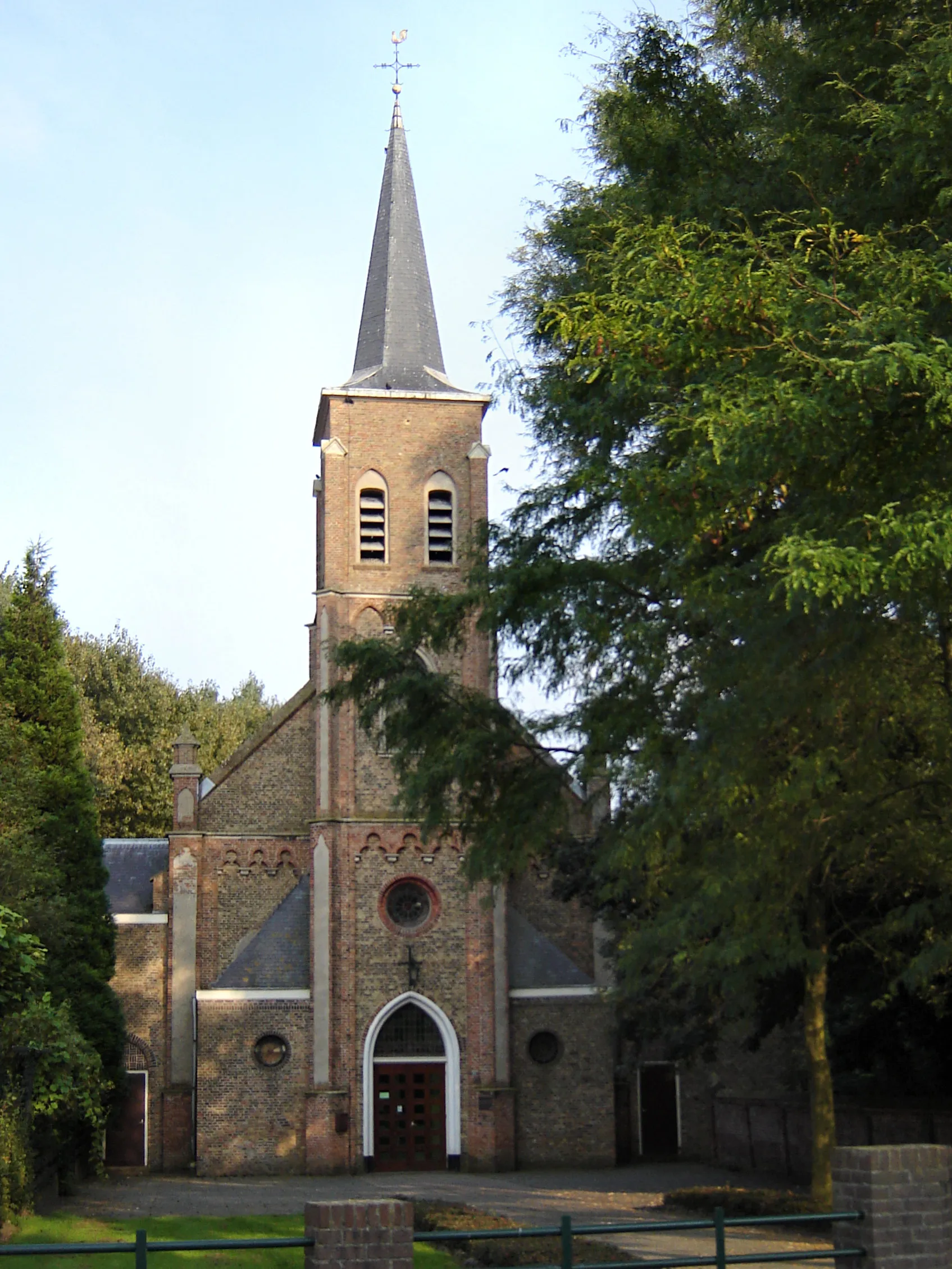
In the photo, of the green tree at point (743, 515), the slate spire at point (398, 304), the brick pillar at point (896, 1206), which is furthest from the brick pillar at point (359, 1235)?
the slate spire at point (398, 304)

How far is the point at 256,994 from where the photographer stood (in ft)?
90.8

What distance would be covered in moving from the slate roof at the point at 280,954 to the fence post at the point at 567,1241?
21.6 m

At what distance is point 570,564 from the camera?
12.6 m

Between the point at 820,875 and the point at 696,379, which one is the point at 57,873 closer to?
the point at 820,875

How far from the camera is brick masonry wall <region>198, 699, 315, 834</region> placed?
29.3 metres

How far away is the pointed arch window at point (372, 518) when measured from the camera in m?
30.1

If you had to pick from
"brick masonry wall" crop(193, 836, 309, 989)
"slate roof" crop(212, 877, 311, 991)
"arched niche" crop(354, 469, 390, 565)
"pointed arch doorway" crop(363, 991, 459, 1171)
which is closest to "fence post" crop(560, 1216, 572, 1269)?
"pointed arch doorway" crop(363, 991, 459, 1171)

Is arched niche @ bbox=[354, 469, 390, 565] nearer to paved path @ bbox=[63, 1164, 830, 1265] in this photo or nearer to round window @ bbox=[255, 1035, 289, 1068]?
round window @ bbox=[255, 1035, 289, 1068]

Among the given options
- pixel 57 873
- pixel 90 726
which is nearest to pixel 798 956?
pixel 57 873

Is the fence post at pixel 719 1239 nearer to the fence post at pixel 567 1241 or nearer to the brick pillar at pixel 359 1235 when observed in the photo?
the fence post at pixel 567 1241

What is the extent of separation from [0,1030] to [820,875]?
950cm

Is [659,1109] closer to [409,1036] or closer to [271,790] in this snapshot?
[409,1036]

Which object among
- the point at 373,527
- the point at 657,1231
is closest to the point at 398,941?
the point at 373,527

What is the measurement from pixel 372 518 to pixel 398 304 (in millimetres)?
5217
